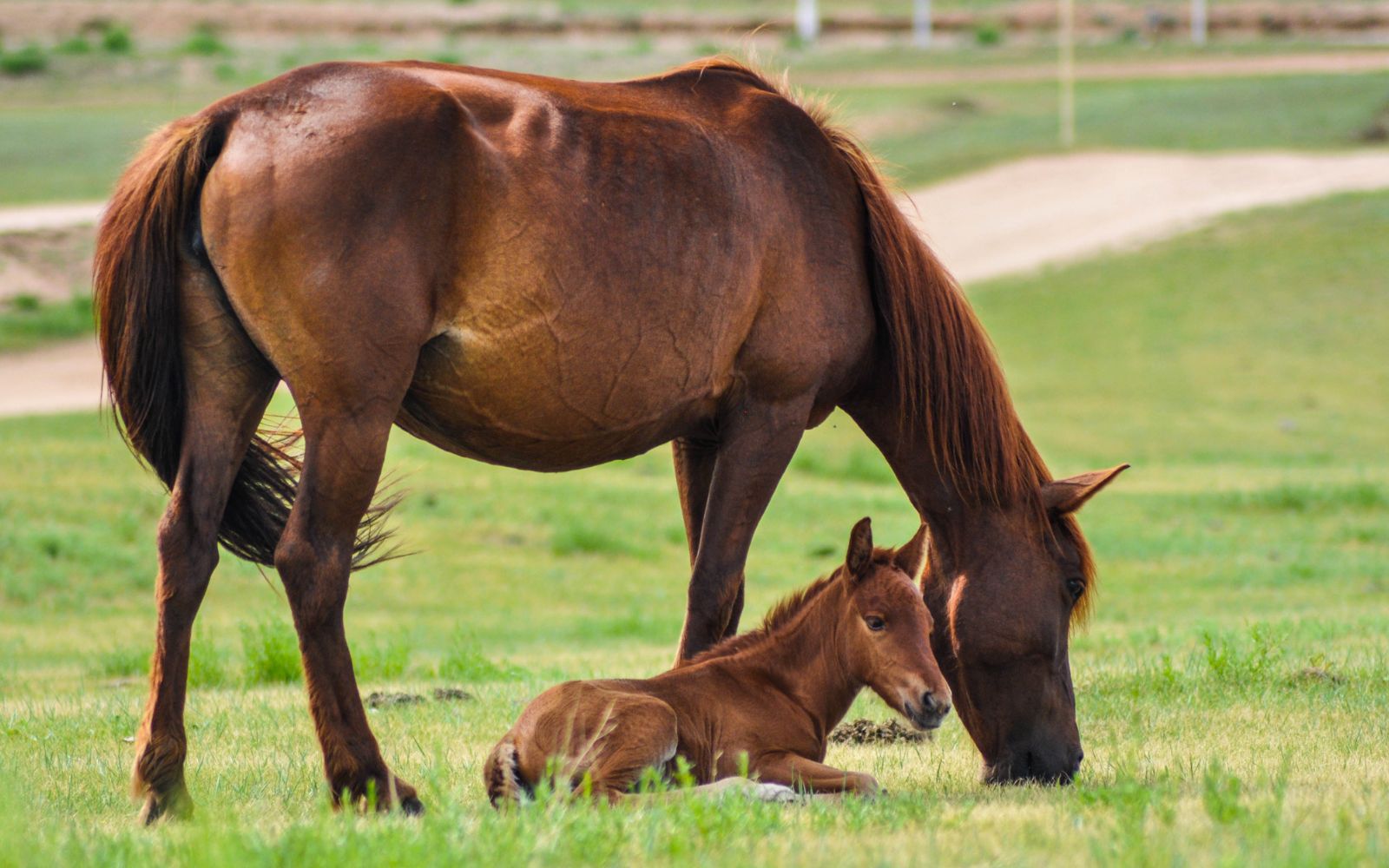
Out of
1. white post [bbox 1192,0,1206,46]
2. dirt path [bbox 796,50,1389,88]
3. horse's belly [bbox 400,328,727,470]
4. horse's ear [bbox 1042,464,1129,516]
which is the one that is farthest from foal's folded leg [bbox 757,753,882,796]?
white post [bbox 1192,0,1206,46]

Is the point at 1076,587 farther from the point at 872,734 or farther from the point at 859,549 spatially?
the point at 872,734

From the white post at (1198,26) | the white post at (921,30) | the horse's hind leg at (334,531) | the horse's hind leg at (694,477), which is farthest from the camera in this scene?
the white post at (921,30)

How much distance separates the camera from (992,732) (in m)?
5.98

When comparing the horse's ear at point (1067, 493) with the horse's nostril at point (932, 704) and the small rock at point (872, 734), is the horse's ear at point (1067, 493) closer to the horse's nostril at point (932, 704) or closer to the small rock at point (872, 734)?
the horse's nostril at point (932, 704)

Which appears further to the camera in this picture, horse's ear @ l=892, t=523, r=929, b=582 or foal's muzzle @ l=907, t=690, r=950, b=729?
horse's ear @ l=892, t=523, r=929, b=582

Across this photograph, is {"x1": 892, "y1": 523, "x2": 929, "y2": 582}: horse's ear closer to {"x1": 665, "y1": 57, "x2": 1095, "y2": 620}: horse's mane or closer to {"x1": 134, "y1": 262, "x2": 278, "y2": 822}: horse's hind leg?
{"x1": 665, "y1": 57, "x2": 1095, "y2": 620}: horse's mane

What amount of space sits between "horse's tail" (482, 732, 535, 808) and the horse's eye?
222 centimetres

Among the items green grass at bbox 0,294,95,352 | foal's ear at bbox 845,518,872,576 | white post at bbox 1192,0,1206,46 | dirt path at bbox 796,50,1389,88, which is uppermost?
foal's ear at bbox 845,518,872,576

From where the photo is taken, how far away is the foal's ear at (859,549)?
5.62m

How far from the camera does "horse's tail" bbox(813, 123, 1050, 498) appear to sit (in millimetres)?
6117

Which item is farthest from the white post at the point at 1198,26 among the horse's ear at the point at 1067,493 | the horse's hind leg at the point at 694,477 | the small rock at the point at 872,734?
the horse's hind leg at the point at 694,477

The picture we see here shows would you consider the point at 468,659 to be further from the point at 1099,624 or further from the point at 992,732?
the point at 1099,624

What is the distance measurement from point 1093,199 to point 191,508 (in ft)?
104

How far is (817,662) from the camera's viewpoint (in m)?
5.83
